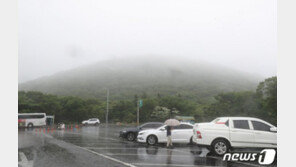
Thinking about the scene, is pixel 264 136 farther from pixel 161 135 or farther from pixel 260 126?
pixel 161 135

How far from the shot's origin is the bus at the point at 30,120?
135 feet

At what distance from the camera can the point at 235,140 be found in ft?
35.6

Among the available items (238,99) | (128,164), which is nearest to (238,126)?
(128,164)

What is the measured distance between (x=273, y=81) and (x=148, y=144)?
2927 centimetres

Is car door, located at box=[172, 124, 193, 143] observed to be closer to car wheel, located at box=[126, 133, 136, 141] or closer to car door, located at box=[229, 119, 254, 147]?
car wheel, located at box=[126, 133, 136, 141]

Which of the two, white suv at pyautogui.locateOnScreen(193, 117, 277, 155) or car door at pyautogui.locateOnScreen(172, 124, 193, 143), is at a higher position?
white suv at pyautogui.locateOnScreen(193, 117, 277, 155)

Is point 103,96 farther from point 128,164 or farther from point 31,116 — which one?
point 128,164

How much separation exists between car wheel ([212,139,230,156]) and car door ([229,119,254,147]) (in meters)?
0.31

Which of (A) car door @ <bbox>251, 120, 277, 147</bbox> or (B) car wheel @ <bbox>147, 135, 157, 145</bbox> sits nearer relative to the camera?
(A) car door @ <bbox>251, 120, 277, 147</bbox>

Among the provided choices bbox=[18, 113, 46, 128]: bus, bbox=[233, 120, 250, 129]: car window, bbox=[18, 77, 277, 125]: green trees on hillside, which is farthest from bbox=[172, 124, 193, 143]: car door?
bbox=[18, 113, 46, 128]: bus

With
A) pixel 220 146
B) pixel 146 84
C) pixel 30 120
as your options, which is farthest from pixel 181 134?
pixel 146 84

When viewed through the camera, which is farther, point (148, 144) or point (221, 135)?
point (148, 144)

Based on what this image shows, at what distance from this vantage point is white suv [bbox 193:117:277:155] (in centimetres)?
1076

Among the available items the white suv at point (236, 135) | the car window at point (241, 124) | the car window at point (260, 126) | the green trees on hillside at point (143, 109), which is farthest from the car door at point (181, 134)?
the green trees on hillside at point (143, 109)
